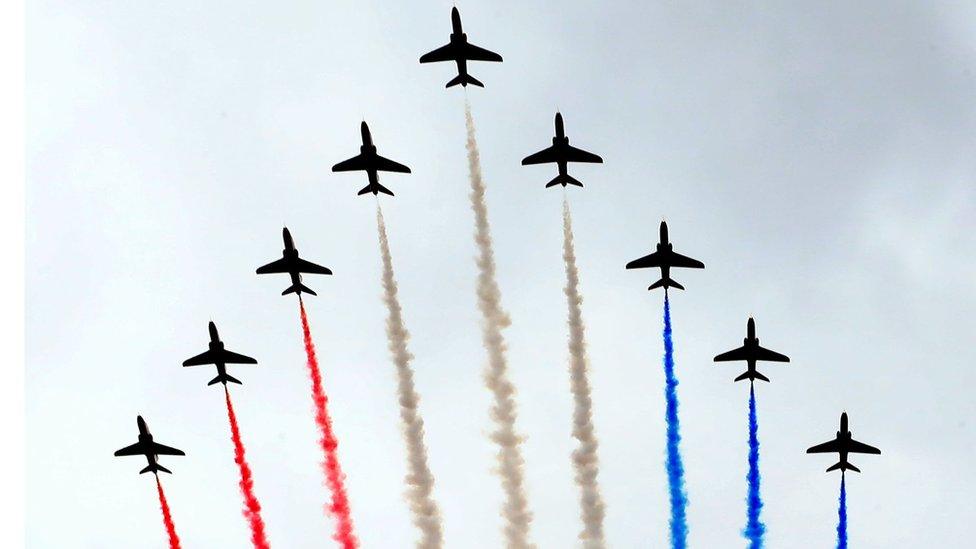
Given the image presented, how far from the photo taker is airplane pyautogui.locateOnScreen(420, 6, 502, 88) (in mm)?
79438

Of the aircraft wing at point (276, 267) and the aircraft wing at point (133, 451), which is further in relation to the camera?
the aircraft wing at point (133, 451)

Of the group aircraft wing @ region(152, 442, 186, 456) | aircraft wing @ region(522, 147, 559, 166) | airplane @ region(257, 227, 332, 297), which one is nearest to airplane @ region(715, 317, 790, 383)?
aircraft wing @ region(522, 147, 559, 166)

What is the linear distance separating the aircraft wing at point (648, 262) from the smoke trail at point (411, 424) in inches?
741

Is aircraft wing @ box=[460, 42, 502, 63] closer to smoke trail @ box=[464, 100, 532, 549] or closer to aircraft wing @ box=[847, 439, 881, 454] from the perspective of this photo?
smoke trail @ box=[464, 100, 532, 549]

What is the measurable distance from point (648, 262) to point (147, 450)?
42966mm

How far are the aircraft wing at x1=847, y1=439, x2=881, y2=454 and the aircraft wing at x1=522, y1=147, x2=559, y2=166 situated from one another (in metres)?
33.4

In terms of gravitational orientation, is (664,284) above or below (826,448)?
above

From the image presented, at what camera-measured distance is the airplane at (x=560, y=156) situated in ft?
267

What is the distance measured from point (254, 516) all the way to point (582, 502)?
25.2 metres

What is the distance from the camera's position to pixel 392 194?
82.6m

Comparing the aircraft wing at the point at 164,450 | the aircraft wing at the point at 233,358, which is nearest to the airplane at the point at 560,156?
the aircraft wing at the point at 233,358

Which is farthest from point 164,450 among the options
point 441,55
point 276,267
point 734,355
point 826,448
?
point 826,448

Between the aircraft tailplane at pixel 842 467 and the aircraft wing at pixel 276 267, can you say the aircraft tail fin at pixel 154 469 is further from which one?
the aircraft tailplane at pixel 842 467

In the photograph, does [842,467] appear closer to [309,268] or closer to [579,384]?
[579,384]
